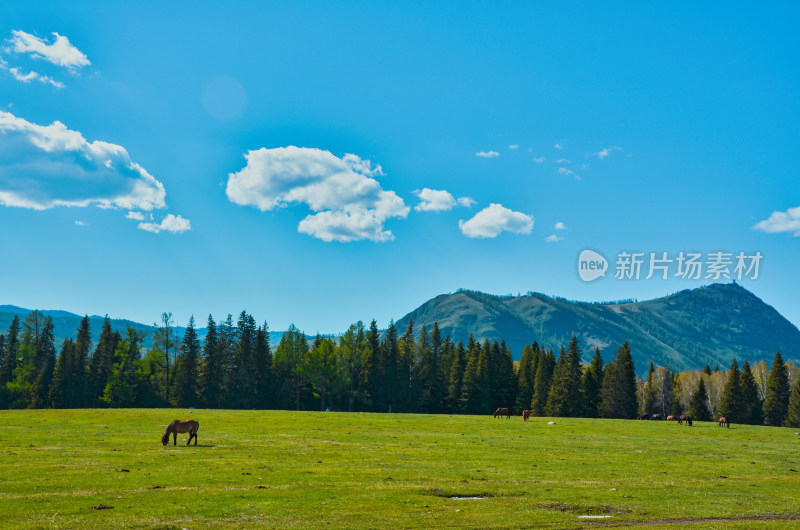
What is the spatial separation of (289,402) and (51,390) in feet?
171

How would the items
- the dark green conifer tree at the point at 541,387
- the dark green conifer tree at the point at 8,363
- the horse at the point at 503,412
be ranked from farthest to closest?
1. the dark green conifer tree at the point at 541,387
2. the dark green conifer tree at the point at 8,363
3. the horse at the point at 503,412

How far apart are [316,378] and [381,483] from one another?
105 metres

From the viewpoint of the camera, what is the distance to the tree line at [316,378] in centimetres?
11931

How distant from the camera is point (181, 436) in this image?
143ft

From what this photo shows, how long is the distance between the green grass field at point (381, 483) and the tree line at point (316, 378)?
81431 millimetres

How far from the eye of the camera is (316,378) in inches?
4941

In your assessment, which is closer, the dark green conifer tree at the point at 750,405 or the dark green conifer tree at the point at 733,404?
the dark green conifer tree at the point at 750,405

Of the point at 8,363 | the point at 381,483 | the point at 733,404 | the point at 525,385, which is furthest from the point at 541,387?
the point at 8,363

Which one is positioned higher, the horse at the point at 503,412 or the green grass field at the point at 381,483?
the green grass field at the point at 381,483

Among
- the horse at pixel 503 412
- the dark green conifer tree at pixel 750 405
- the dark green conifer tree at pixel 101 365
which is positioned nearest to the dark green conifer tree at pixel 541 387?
the dark green conifer tree at pixel 750 405

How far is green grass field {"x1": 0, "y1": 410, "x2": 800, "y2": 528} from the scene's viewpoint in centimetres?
1767

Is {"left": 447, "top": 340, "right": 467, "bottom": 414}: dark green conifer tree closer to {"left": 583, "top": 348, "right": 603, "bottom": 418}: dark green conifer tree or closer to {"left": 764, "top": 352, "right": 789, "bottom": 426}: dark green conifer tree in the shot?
{"left": 583, "top": 348, "right": 603, "bottom": 418}: dark green conifer tree

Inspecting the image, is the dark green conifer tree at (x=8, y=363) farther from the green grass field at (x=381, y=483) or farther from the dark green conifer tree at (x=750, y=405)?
the dark green conifer tree at (x=750, y=405)

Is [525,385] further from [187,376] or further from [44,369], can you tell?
[44,369]
